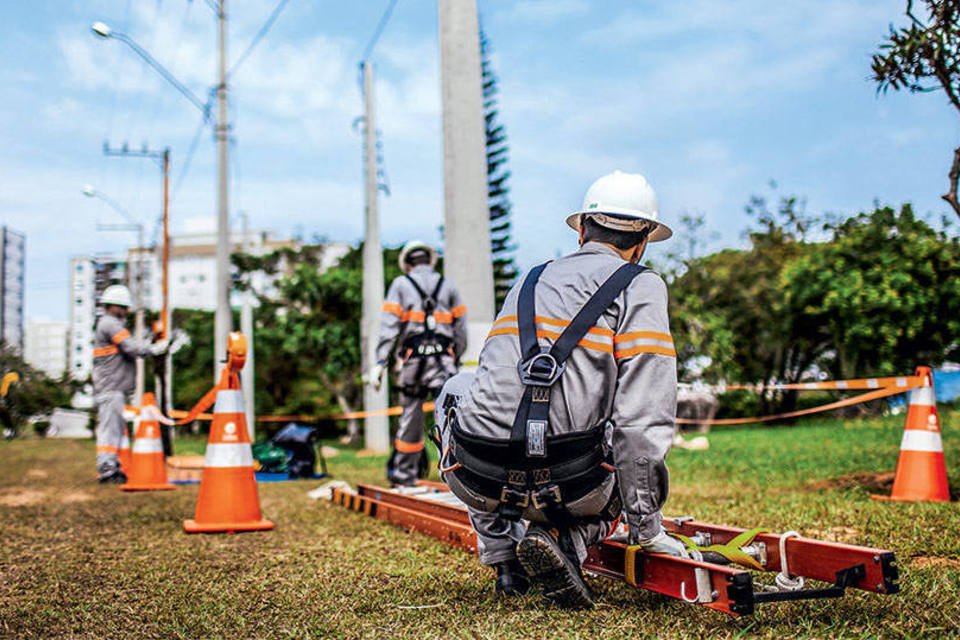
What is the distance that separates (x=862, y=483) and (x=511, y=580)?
508 centimetres

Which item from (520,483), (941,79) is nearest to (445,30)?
(941,79)

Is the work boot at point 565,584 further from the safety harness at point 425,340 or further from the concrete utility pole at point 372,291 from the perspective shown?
the concrete utility pole at point 372,291

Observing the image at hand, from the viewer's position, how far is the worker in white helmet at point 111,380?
35.5 ft

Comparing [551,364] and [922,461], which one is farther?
[922,461]

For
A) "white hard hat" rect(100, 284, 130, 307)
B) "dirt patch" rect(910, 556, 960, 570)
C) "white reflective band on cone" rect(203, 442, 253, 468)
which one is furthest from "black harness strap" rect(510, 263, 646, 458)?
"white hard hat" rect(100, 284, 130, 307)

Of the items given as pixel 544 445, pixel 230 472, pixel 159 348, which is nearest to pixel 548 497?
pixel 544 445

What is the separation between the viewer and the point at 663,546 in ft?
11.7

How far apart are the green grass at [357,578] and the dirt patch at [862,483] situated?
5 cm

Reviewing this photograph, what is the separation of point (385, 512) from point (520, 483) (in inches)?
133

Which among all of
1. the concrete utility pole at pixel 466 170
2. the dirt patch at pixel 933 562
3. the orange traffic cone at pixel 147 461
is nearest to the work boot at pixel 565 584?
the dirt patch at pixel 933 562

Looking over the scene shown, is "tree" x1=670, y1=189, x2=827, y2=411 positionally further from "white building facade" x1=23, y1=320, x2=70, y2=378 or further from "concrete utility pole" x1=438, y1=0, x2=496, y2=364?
"white building facade" x1=23, y1=320, x2=70, y2=378

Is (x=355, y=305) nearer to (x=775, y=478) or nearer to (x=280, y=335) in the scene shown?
(x=280, y=335)

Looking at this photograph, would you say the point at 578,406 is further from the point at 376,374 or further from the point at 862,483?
the point at 862,483

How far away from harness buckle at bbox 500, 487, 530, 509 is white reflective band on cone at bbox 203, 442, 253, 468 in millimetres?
3846
